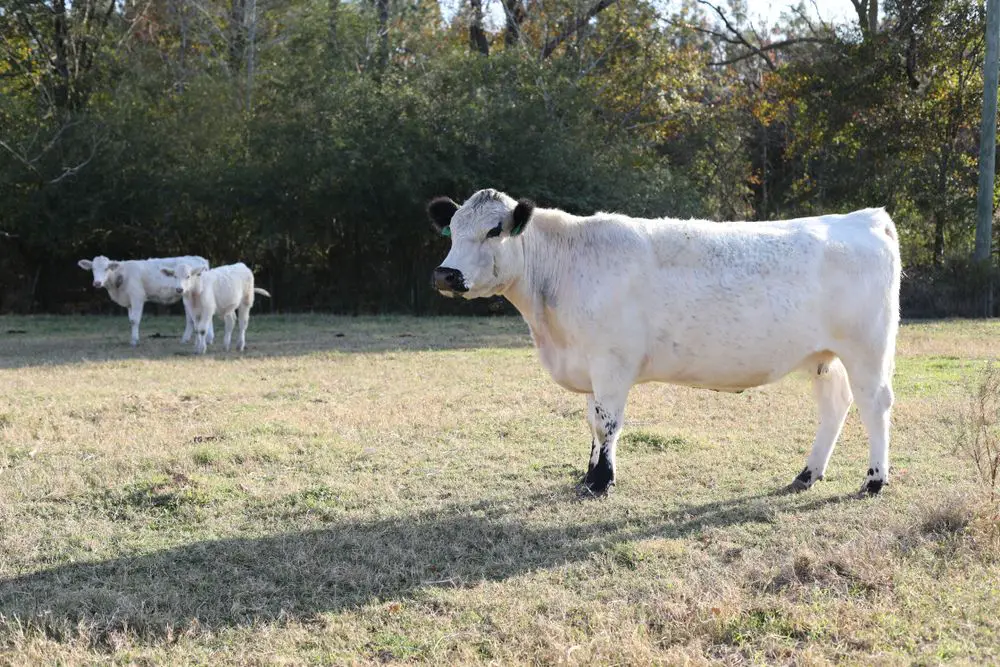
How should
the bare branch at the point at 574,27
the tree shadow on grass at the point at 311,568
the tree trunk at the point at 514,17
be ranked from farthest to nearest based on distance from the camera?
the tree trunk at the point at 514,17 < the bare branch at the point at 574,27 < the tree shadow on grass at the point at 311,568

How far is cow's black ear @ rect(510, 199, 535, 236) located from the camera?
21.6ft

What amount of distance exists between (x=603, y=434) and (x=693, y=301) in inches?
43.2

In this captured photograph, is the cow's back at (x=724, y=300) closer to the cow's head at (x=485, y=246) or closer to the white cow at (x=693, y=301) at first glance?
the white cow at (x=693, y=301)

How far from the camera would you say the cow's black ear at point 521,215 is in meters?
6.57

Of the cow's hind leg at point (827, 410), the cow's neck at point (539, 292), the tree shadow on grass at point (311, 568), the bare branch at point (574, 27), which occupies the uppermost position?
the bare branch at point (574, 27)

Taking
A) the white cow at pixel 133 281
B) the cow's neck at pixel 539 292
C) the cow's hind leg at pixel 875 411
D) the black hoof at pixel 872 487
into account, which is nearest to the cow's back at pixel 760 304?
the cow's hind leg at pixel 875 411

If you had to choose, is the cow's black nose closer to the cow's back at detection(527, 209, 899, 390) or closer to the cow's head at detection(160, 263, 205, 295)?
the cow's back at detection(527, 209, 899, 390)

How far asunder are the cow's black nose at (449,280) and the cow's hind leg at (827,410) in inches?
104

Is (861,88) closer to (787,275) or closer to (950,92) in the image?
(950,92)

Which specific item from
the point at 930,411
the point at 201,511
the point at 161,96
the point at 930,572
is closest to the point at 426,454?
the point at 201,511

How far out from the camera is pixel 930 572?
4949 mm

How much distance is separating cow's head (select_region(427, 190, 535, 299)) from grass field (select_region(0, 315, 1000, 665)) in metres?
1.50

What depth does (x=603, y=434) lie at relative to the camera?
668 cm

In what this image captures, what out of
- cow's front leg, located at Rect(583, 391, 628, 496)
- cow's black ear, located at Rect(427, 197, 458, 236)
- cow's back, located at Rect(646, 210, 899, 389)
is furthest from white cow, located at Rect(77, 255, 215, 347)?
cow's back, located at Rect(646, 210, 899, 389)
